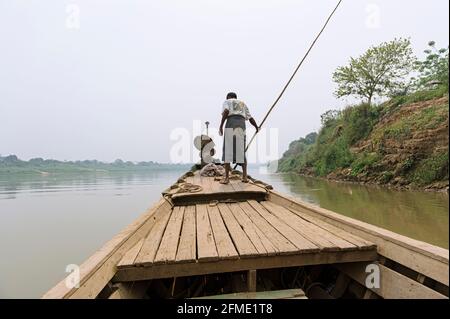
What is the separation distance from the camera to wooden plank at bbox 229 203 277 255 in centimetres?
149

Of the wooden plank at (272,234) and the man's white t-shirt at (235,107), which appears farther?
the man's white t-shirt at (235,107)

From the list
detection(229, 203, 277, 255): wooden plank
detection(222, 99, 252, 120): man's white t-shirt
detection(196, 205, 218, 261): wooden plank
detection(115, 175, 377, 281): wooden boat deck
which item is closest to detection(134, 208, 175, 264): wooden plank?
detection(115, 175, 377, 281): wooden boat deck

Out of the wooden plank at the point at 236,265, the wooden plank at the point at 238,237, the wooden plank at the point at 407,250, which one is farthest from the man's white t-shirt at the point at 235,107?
the wooden plank at the point at 236,265

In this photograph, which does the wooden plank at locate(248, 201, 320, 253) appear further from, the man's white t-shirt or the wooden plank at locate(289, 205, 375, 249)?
the man's white t-shirt

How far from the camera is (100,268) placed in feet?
4.03

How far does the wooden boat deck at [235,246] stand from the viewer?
1.41 metres

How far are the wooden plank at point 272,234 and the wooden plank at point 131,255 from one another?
0.79 meters

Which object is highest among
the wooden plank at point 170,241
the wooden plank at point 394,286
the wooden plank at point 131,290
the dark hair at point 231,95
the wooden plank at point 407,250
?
the dark hair at point 231,95

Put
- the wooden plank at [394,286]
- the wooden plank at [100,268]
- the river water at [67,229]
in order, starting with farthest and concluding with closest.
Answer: the river water at [67,229] < the wooden plank at [394,286] < the wooden plank at [100,268]

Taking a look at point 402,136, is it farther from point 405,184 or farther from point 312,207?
point 312,207

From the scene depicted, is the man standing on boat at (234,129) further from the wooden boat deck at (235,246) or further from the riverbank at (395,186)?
the riverbank at (395,186)
